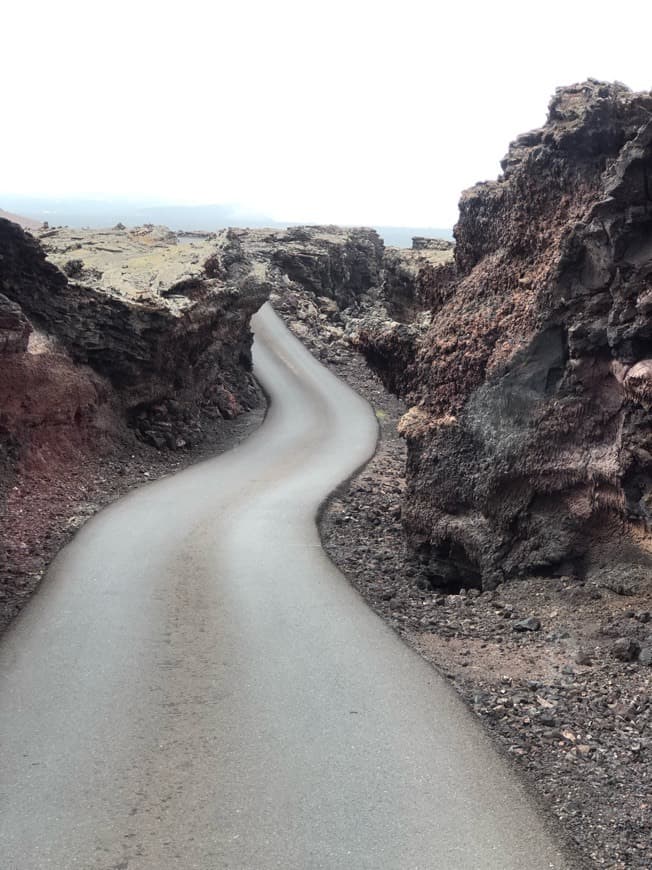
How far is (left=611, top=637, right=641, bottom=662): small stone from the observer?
31.5 feet

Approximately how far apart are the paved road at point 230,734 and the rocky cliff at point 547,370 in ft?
10.5

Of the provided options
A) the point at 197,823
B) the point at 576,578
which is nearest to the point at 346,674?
the point at 197,823

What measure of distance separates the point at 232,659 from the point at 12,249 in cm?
1410

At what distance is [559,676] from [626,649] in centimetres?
96

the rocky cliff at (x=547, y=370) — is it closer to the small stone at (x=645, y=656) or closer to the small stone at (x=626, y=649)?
the small stone at (x=626, y=649)

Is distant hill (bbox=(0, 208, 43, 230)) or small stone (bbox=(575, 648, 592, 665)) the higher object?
distant hill (bbox=(0, 208, 43, 230))

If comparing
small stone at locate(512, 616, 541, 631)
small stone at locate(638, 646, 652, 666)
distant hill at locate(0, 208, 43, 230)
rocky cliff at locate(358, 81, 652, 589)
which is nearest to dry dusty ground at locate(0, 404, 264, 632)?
distant hill at locate(0, 208, 43, 230)

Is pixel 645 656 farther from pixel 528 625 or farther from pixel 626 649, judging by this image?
pixel 528 625

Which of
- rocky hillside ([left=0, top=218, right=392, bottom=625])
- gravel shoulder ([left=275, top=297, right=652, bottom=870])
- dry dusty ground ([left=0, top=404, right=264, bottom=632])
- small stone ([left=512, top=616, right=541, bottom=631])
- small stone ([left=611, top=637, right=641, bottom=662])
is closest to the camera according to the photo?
gravel shoulder ([left=275, top=297, right=652, bottom=870])

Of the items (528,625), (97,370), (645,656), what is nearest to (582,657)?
(645,656)

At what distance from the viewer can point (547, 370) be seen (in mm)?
13039

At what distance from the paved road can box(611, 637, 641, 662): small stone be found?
234 centimetres

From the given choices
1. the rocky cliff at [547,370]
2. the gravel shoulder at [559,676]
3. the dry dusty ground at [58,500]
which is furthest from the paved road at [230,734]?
the rocky cliff at [547,370]

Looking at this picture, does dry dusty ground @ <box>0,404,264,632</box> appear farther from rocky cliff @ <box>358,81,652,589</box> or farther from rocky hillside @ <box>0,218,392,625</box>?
rocky cliff @ <box>358,81,652,589</box>
